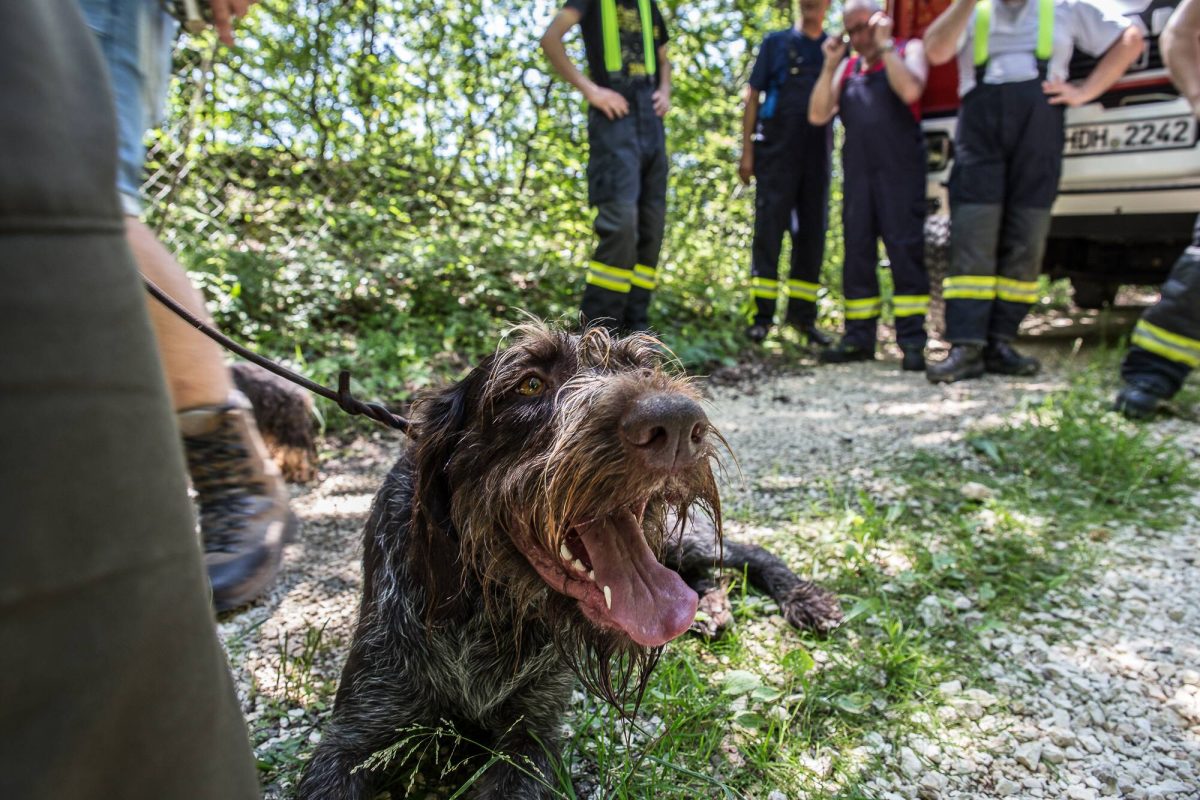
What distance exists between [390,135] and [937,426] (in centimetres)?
568

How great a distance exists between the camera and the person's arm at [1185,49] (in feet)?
15.3

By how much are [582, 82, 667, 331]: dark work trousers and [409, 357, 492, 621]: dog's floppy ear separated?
377 centimetres

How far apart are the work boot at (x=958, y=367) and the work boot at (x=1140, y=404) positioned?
128cm

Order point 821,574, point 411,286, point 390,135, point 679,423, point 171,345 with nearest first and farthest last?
point 679,423 < point 171,345 < point 821,574 < point 411,286 < point 390,135

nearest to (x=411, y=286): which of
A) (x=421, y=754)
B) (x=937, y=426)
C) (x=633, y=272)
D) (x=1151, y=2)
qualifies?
(x=633, y=272)

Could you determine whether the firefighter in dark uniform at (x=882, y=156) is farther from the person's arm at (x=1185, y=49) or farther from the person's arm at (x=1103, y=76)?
the person's arm at (x=1185, y=49)

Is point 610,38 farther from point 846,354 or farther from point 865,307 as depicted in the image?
point 846,354

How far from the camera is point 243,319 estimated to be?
6.02 metres

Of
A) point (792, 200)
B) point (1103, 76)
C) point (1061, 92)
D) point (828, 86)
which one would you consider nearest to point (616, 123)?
point (828, 86)

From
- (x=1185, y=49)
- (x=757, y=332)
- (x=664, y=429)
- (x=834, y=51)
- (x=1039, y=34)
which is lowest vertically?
(x=757, y=332)

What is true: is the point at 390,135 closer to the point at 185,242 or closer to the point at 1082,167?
the point at 185,242

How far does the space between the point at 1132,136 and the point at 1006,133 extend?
94cm

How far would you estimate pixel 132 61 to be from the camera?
2.38 m

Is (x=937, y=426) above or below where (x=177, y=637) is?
below
